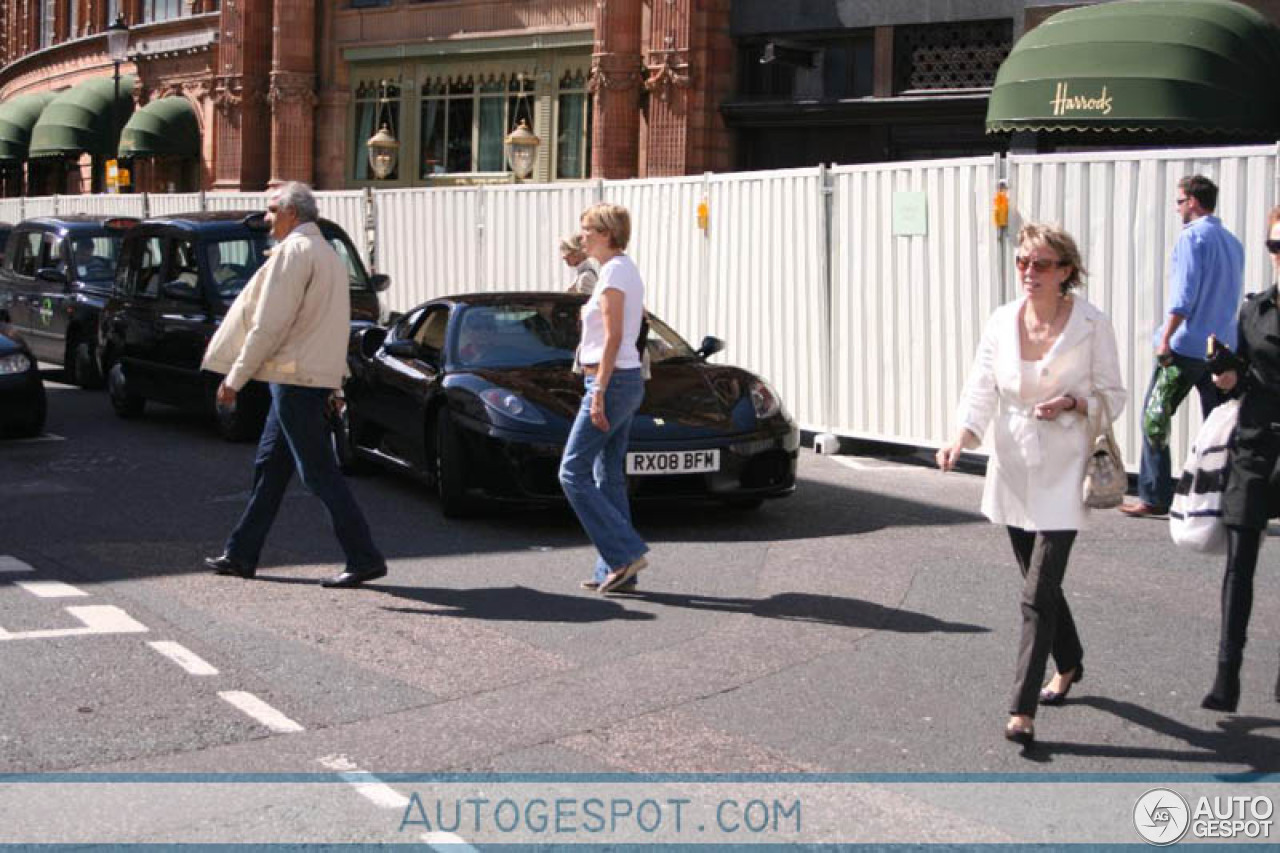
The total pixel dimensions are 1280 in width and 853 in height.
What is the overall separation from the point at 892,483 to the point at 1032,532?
20.8ft

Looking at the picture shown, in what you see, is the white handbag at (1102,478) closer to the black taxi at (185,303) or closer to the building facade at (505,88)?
the black taxi at (185,303)

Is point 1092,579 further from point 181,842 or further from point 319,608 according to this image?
point 181,842

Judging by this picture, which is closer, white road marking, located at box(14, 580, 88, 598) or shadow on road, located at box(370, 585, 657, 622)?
shadow on road, located at box(370, 585, 657, 622)

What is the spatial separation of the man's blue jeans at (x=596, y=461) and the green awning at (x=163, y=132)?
30.9 metres

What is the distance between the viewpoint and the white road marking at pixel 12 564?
8859mm

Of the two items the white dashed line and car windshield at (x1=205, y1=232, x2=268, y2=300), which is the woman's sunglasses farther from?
car windshield at (x1=205, y1=232, x2=268, y2=300)

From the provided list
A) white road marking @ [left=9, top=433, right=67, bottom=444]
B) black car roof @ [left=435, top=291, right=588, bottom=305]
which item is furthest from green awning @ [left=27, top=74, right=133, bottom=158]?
black car roof @ [left=435, top=291, right=588, bottom=305]

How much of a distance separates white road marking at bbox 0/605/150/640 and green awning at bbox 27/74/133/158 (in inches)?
1350

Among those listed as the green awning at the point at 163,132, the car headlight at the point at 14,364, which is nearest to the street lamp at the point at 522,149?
the green awning at the point at 163,132

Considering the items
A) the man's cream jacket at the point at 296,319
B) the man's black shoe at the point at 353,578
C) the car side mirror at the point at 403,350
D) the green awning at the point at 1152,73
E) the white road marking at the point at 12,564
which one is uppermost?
the green awning at the point at 1152,73

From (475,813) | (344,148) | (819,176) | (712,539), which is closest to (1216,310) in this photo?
(712,539)

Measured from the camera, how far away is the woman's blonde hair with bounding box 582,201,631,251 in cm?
830

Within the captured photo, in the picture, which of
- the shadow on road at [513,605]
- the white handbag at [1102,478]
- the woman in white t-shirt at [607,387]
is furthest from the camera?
the woman in white t-shirt at [607,387]

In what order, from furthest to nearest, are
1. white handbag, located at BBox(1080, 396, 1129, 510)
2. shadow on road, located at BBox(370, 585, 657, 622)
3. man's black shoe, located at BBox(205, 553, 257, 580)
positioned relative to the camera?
man's black shoe, located at BBox(205, 553, 257, 580) → shadow on road, located at BBox(370, 585, 657, 622) → white handbag, located at BBox(1080, 396, 1129, 510)
